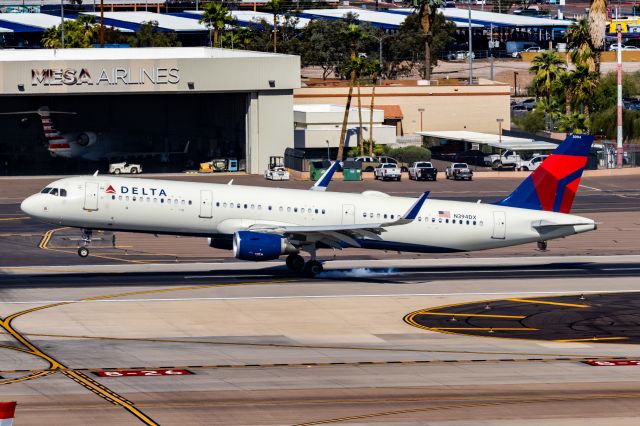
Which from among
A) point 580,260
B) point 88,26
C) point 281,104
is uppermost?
point 88,26

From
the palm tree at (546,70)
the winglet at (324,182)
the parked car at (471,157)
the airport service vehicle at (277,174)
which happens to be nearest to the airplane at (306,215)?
the winglet at (324,182)

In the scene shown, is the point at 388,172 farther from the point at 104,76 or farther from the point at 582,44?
the point at 582,44

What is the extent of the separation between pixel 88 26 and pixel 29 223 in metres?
98.6

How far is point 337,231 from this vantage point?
60.8m

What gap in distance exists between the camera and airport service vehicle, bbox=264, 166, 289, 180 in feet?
396

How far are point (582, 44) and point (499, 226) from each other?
292ft

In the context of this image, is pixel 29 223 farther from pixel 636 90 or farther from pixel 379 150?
pixel 636 90

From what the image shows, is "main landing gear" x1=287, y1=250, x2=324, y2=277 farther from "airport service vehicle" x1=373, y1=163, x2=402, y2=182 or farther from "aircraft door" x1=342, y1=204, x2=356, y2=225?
"airport service vehicle" x1=373, y1=163, x2=402, y2=182

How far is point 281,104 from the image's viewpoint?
417 ft

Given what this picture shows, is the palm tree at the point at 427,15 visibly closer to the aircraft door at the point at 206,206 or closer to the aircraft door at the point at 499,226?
the aircraft door at the point at 499,226

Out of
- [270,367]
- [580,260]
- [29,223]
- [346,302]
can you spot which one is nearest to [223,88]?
[29,223]

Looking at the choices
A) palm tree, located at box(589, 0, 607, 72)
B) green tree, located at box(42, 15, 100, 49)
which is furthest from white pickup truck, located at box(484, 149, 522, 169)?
green tree, located at box(42, 15, 100, 49)

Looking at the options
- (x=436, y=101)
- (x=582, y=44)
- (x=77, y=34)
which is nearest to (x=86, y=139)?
(x=436, y=101)

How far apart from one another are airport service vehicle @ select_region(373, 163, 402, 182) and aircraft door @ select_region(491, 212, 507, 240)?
5792 centimetres
